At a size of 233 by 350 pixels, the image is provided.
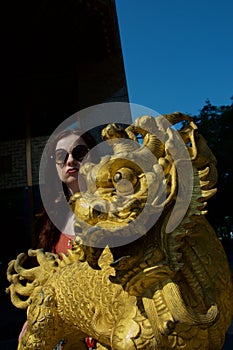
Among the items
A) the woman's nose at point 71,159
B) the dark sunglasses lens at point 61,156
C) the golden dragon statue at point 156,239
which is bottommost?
the golden dragon statue at point 156,239

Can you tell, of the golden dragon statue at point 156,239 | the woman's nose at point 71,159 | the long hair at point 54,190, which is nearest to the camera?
the golden dragon statue at point 156,239

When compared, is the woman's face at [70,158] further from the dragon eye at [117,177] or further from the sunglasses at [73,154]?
the dragon eye at [117,177]

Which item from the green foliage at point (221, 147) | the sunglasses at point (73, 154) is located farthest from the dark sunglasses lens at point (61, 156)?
the green foliage at point (221, 147)

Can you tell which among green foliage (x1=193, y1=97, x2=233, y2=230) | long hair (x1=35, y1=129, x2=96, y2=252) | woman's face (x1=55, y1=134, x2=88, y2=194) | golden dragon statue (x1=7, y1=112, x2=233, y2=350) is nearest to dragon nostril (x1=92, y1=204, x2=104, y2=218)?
golden dragon statue (x1=7, y1=112, x2=233, y2=350)

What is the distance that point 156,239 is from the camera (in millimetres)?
848

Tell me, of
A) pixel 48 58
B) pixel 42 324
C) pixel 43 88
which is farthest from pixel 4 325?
pixel 42 324

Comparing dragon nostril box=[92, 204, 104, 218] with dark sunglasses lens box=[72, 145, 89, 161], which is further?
dark sunglasses lens box=[72, 145, 89, 161]

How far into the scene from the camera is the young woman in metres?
1.70

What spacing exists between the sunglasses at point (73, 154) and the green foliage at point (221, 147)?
6.63 meters

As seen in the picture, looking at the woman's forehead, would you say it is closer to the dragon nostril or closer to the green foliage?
the dragon nostril

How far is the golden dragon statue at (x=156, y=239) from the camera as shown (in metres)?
0.81

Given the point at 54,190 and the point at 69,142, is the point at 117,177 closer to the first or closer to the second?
the point at 69,142

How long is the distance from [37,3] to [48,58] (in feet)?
2.55

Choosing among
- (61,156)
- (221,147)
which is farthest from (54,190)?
(221,147)
